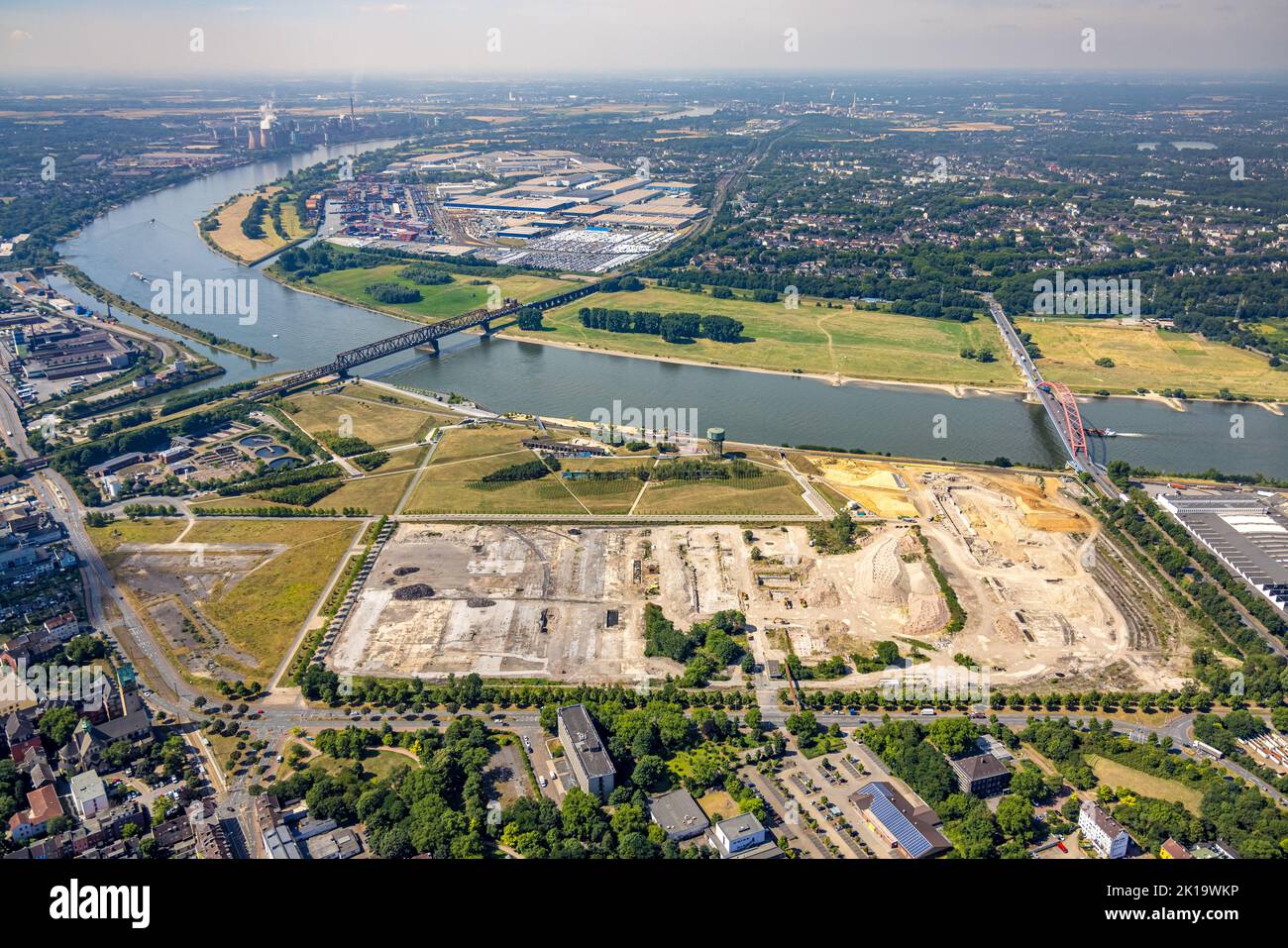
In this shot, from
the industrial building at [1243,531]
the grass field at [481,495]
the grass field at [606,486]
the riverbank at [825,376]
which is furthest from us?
the riverbank at [825,376]

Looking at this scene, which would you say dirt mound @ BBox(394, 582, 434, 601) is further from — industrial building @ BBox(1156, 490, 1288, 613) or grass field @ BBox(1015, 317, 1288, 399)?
grass field @ BBox(1015, 317, 1288, 399)

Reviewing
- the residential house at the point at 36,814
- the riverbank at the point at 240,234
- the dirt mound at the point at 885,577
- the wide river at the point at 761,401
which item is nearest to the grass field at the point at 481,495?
the wide river at the point at 761,401

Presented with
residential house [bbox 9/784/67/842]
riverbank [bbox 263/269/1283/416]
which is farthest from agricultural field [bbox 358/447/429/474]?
residential house [bbox 9/784/67/842]

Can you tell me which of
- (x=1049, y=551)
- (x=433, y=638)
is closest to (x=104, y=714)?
(x=433, y=638)

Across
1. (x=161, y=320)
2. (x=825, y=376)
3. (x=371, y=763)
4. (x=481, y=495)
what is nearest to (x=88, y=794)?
(x=371, y=763)

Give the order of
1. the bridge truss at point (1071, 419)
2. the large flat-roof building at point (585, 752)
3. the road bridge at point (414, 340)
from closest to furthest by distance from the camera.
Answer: the large flat-roof building at point (585, 752) < the bridge truss at point (1071, 419) < the road bridge at point (414, 340)

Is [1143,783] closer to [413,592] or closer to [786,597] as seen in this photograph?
[786,597]

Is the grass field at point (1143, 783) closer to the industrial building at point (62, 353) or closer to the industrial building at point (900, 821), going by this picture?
the industrial building at point (900, 821)
